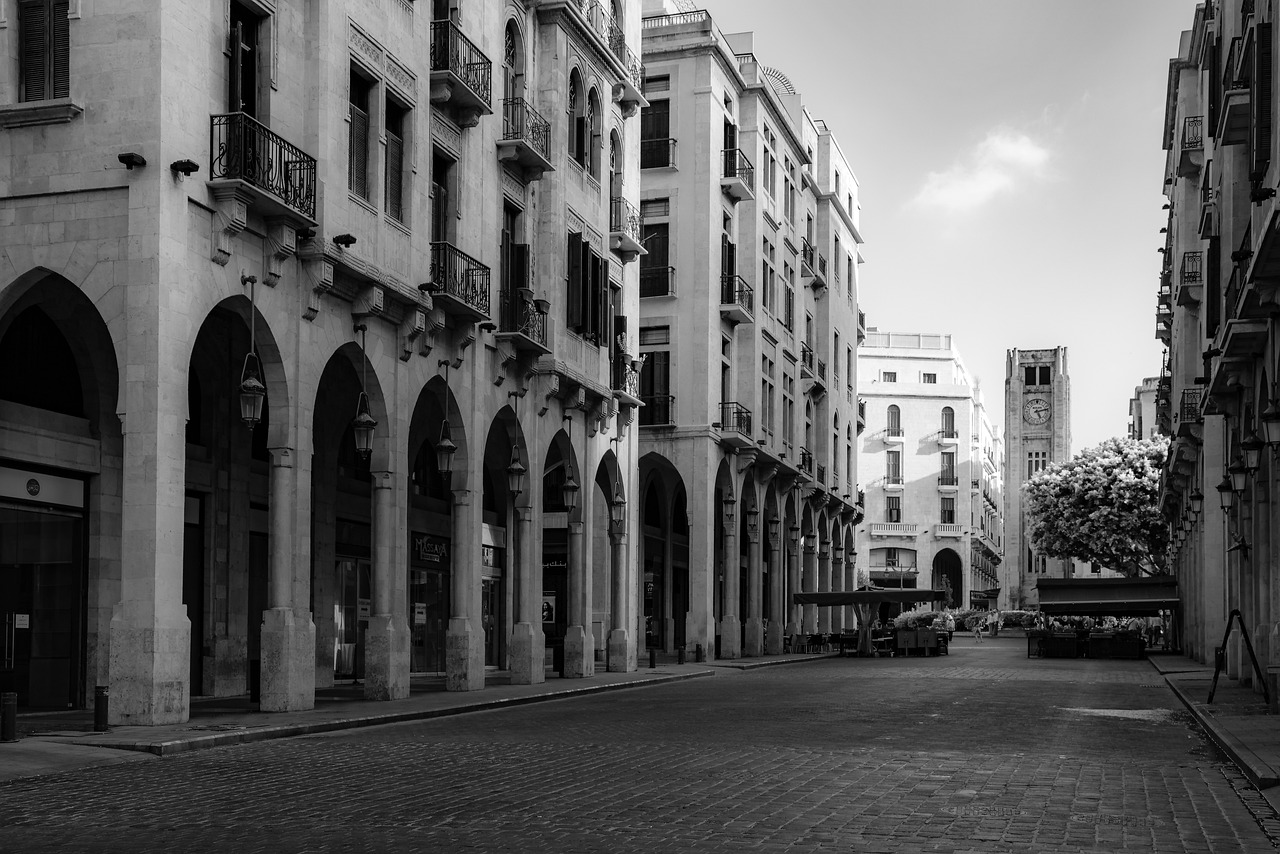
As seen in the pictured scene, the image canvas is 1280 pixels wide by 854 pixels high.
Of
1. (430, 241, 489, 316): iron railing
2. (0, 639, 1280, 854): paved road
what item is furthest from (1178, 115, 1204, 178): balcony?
(0, 639, 1280, 854): paved road

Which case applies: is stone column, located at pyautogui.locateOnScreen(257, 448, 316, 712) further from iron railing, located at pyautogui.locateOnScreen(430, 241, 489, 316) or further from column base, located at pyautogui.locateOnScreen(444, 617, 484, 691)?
iron railing, located at pyautogui.locateOnScreen(430, 241, 489, 316)

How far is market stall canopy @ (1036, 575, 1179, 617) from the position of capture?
58.1m

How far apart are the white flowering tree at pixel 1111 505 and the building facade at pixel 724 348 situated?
90.4 feet

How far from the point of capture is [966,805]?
1282 centimetres

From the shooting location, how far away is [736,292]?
54656 mm

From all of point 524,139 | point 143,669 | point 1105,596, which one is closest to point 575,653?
point 524,139

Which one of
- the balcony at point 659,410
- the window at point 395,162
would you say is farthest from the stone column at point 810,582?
the window at point 395,162

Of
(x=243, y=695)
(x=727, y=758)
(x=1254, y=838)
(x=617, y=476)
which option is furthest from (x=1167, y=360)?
(x=1254, y=838)

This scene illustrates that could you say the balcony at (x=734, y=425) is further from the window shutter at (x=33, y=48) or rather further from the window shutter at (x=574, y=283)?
the window shutter at (x=33, y=48)

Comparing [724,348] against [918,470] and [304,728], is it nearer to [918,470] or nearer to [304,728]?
[304,728]

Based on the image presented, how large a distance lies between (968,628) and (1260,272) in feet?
293

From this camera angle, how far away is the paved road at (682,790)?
11.0 metres

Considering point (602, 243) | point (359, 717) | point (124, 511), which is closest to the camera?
point (124, 511)

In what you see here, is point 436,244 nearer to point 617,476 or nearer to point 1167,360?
point 617,476
